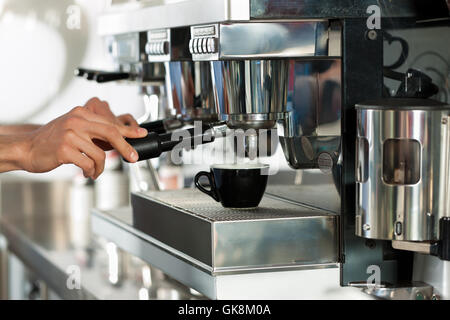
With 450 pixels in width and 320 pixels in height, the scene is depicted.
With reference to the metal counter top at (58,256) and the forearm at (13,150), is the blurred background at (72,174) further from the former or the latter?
the forearm at (13,150)

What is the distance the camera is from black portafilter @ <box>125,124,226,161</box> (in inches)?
48.4

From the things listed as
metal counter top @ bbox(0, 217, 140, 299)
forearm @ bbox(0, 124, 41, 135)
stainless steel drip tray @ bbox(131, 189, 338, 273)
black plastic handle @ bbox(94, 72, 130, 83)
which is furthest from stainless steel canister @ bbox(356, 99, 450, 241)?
black plastic handle @ bbox(94, 72, 130, 83)

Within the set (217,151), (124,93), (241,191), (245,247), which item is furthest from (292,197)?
(124,93)

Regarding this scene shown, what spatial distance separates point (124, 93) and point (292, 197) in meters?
2.03

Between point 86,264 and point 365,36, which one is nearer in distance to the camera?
point 365,36

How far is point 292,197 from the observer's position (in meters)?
1.46

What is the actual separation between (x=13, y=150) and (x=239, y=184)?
369 millimetres

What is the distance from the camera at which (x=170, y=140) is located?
1.27 metres

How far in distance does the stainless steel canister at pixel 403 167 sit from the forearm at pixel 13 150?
1.55 feet

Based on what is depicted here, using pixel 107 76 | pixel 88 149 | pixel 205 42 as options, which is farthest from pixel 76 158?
pixel 107 76

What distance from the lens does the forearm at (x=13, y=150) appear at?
1176 millimetres

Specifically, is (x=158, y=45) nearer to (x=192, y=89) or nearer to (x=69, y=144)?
(x=192, y=89)
